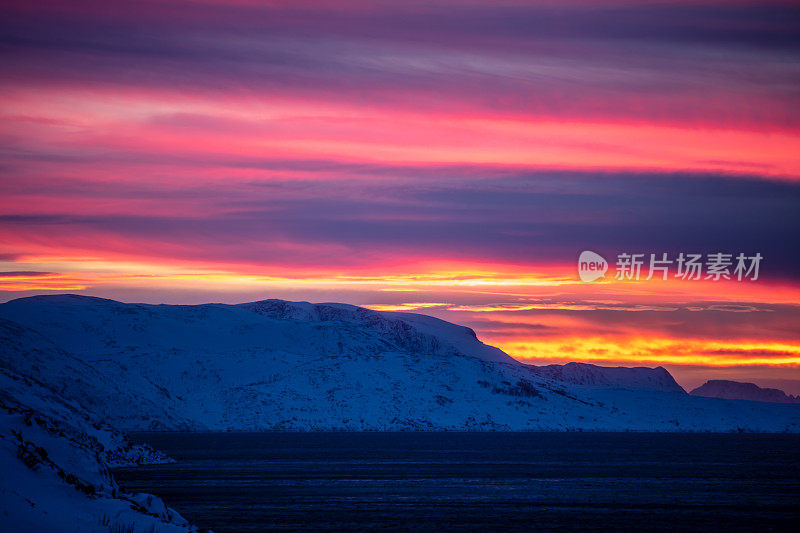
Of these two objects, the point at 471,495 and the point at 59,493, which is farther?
the point at 471,495

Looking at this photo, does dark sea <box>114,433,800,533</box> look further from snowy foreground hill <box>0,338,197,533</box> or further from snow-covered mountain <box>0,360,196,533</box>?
snowy foreground hill <box>0,338,197,533</box>

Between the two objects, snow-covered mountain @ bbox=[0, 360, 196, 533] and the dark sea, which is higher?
snow-covered mountain @ bbox=[0, 360, 196, 533]

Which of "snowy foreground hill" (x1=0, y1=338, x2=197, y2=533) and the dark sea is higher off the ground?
"snowy foreground hill" (x1=0, y1=338, x2=197, y2=533)

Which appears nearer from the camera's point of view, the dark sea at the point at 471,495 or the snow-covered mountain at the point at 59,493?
the snow-covered mountain at the point at 59,493

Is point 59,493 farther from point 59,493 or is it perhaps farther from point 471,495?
point 471,495

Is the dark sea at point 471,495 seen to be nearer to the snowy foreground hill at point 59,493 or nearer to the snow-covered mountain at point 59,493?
the snow-covered mountain at point 59,493

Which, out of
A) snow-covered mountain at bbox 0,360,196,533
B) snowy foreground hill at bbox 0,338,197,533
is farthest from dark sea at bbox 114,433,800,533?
snowy foreground hill at bbox 0,338,197,533

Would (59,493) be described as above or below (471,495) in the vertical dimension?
above

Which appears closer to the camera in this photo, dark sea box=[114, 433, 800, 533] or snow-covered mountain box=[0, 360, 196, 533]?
snow-covered mountain box=[0, 360, 196, 533]

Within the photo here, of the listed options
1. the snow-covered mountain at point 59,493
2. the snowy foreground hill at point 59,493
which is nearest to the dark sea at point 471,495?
the snow-covered mountain at point 59,493

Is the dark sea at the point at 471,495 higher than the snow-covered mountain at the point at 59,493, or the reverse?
the snow-covered mountain at the point at 59,493

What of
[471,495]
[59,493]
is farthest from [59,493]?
[471,495]

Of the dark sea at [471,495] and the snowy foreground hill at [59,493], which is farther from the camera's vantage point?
the dark sea at [471,495]

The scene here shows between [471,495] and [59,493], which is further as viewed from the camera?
[471,495]
